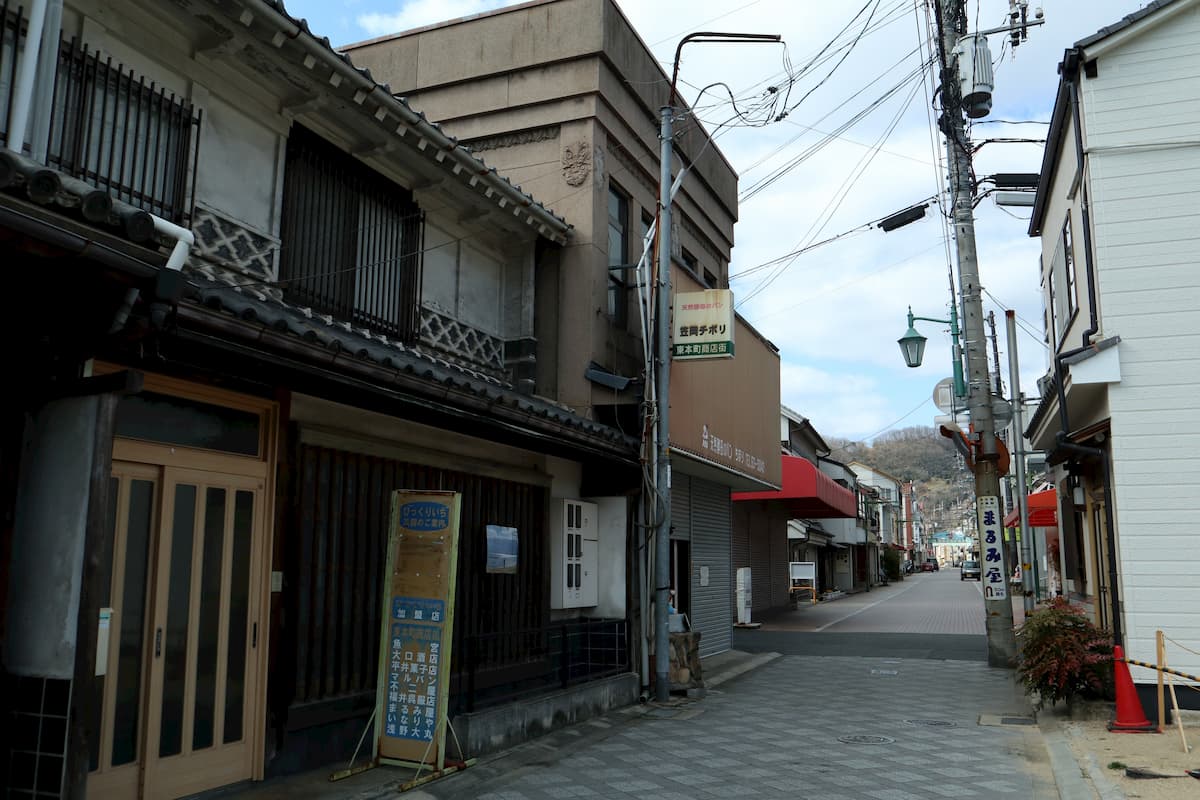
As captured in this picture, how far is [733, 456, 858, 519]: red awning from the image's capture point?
25797mm

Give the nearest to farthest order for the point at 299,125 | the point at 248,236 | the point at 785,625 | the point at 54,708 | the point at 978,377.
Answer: the point at 54,708
the point at 248,236
the point at 299,125
the point at 978,377
the point at 785,625

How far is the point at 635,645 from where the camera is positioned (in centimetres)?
1312

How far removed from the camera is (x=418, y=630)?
8.10 meters

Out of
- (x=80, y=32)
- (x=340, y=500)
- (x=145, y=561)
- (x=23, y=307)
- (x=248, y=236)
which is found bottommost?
(x=145, y=561)

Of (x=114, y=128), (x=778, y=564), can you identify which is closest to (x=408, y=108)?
(x=114, y=128)

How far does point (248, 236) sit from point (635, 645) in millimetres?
7840

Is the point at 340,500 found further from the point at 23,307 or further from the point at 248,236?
the point at 23,307

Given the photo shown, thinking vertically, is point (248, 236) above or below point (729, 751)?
above

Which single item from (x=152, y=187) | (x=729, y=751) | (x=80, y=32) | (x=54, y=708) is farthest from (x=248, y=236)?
(x=729, y=751)

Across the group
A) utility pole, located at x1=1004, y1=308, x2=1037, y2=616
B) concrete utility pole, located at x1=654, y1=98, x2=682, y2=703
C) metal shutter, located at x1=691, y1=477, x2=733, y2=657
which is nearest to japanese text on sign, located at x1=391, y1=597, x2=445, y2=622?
concrete utility pole, located at x1=654, y1=98, x2=682, y2=703

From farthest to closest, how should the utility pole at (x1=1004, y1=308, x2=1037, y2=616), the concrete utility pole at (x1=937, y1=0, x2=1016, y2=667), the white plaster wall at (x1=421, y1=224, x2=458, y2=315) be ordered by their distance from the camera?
the utility pole at (x1=1004, y1=308, x2=1037, y2=616)
the concrete utility pole at (x1=937, y1=0, x2=1016, y2=667)
the white plaster wall at (x1=421, y1=224, x2=458, y2=315)

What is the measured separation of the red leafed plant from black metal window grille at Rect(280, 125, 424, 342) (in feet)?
27.2

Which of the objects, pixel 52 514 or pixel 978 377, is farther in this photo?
pixel 978 377

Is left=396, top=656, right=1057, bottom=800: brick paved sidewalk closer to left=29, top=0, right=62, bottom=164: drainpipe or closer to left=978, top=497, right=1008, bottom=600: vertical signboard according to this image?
left=978, top=497, right=1008, bottom=600: vertical signboard
